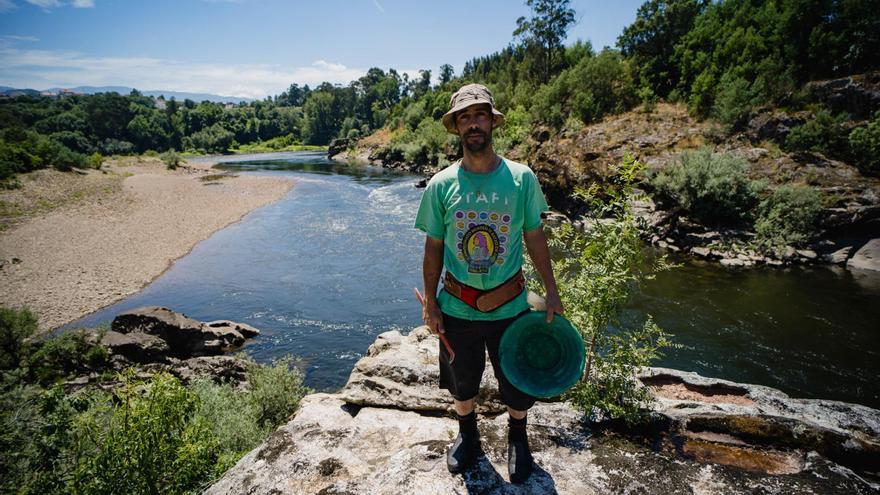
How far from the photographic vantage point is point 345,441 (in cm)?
386

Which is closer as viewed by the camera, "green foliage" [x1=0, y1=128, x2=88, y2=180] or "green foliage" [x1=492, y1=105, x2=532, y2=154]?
"green foliage" [x1=0, y1=128, x2=88, y2=180]

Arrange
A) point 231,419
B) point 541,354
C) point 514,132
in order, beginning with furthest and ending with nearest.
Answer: point 514,132 < point 231,419 < point 541,354

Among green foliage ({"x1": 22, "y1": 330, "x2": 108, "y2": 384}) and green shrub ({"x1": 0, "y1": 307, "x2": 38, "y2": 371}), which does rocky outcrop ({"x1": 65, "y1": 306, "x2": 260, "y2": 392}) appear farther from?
green shrub ({"x1": 0, "y1": 307, "x2": 38, "y2": 371})

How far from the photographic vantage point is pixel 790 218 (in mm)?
17172

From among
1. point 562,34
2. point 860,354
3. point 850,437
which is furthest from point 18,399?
point 562,34

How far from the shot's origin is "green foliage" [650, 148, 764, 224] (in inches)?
733

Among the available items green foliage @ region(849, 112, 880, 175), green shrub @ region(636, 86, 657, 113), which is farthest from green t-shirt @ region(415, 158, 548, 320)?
green shrub @ region(636, 86, 657, 113)

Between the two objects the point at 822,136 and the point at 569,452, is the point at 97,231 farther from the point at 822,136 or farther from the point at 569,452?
the point at 822,136

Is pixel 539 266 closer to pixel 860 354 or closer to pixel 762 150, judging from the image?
pixel 860 354

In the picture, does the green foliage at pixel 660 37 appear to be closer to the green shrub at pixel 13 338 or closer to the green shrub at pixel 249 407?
the green shrub at pixel 249 407

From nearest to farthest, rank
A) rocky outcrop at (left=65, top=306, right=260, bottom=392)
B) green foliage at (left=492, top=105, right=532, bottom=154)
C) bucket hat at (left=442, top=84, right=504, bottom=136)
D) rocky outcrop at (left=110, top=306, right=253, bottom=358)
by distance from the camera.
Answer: bucket hat at (left=442, top=84, right=504, bottom=136) < rocky outcrop at (left=65, top=306, right=260, bottom=392) < rocky outcrop at (left=110, top=306, right=253, bottom=358) < green foliage at (left=492, top=105, right=532, bottom=154)

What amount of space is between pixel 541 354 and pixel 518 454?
80 centimetres

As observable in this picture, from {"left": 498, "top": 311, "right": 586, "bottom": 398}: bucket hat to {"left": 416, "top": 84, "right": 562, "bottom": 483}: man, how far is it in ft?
0.28

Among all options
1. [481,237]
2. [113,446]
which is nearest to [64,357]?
[113,446]
